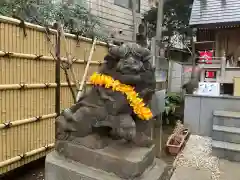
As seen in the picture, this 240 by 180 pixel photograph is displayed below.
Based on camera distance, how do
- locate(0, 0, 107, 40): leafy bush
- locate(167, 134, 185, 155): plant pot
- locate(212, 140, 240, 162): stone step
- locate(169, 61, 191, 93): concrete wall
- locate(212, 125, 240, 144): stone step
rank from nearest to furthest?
locate(0, 0, 107, 40): leafy bush, locate(212, 140, 240, 162): stone step, locate(212, 125, 240, 144): stone step, locate(167, 134, 185, 155): plant pot, locate(169, 61, 191, 93): concrete wall

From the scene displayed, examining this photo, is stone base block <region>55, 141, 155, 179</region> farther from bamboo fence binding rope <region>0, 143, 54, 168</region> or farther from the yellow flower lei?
bamboo fence binding rope <region>0, 143, 54, 168</region>

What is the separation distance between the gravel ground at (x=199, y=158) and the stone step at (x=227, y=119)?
1.67 ft

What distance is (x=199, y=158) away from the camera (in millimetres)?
4418

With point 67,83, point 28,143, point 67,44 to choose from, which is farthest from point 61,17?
point 28,143

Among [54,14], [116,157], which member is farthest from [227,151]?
[54,14]

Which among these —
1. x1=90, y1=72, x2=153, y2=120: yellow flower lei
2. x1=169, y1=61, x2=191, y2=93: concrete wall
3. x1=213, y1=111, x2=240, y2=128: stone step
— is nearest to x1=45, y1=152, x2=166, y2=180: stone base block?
x1=90, y1=72, x2=153, y2=120: yellow flower lei

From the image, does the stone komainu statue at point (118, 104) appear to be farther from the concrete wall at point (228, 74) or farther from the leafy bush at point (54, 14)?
the concrete wall at point (228, 74)

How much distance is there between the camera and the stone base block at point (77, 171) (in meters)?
2.06

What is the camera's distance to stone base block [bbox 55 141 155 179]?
2.00 m

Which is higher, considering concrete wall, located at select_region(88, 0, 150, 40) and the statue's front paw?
concrete wall, located at select_region(88, 0, 150, 40)

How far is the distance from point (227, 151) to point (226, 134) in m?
0.40

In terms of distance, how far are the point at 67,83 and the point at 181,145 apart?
8.68 feet

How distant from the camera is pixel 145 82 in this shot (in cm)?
211

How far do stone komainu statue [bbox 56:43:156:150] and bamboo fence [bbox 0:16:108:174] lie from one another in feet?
3.79
